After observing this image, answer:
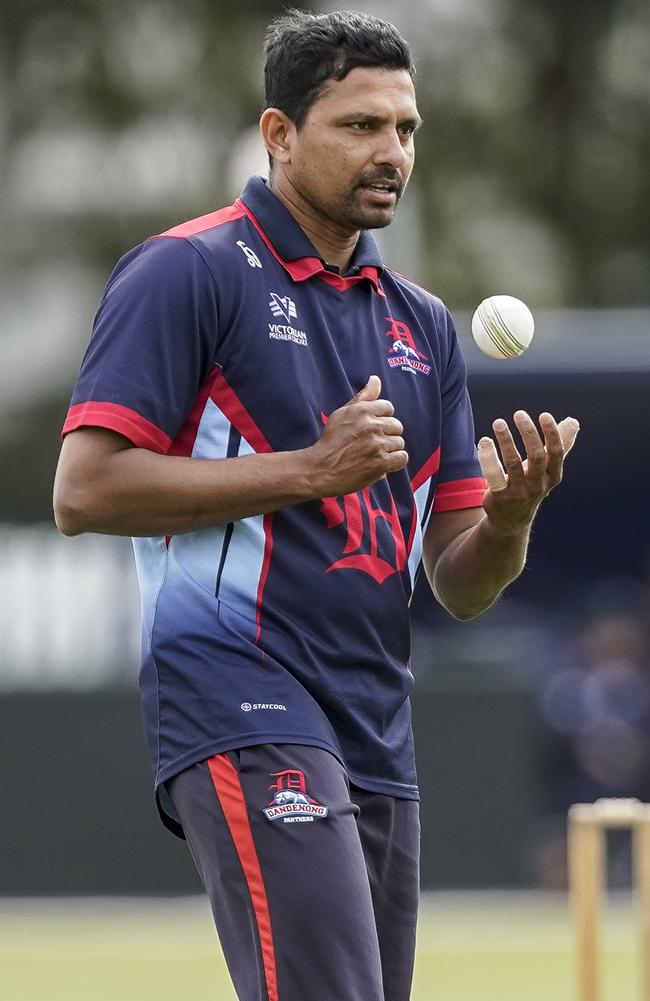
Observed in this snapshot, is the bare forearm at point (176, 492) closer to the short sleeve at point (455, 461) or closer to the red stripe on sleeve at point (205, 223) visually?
the red stripe on sleeve at point (205, 223)

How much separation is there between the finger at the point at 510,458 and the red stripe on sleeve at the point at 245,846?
85cm

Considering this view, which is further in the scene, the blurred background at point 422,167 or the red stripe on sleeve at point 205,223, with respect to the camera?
the blurred background at point 422,167

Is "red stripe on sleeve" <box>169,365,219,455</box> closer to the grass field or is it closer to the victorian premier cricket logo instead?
the victorian premier cricket logo

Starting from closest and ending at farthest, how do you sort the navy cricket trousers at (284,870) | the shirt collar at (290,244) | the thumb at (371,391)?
the navy cricket trousers at (284,870)
the thumb at (371,391)
the shirt collar at (290,244)

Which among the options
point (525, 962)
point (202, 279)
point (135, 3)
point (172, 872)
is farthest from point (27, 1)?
point (202, 279)

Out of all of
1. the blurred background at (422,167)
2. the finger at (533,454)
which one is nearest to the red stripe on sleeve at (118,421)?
the finger at (533,454)

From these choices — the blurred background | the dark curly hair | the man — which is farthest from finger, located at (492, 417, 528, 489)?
the blurred background

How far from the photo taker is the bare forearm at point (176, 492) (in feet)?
12.3

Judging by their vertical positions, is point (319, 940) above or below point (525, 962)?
above

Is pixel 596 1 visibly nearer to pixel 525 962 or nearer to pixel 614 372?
pixel 614 372

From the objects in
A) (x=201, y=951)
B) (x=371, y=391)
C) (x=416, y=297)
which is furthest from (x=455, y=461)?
(x=201, y=951)

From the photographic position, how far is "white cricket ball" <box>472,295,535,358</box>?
446 centimetres

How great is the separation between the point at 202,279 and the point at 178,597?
2.08ft

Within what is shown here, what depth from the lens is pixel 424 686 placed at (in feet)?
40.8
